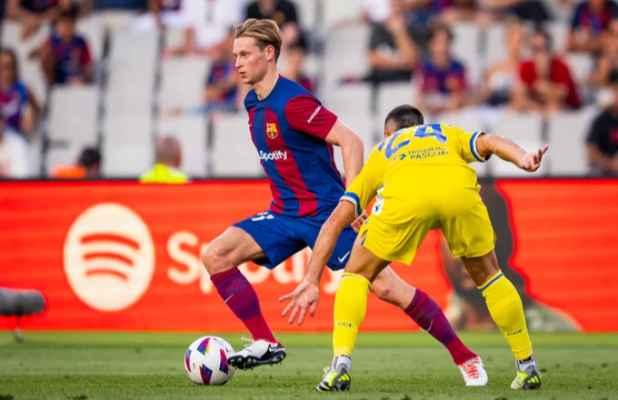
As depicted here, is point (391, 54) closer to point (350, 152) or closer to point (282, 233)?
point (282, 233)

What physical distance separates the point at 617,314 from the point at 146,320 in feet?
15.6

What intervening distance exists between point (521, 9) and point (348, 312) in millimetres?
11763

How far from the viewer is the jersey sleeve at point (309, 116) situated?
8.05 metres

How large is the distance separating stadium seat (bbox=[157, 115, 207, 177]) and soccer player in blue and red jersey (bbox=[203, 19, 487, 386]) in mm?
8252

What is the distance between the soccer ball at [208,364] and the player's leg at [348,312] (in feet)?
3.19

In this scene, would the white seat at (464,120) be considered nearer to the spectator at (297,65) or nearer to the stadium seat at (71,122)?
the spectator at (297,65)

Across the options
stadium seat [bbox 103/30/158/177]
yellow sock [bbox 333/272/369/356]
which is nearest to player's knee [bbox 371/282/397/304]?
yellow sock [bbox 333/272/369/356]

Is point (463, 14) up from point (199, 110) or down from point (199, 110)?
up

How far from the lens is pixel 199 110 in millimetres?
17312

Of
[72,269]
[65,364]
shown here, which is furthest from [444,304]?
[65,364]

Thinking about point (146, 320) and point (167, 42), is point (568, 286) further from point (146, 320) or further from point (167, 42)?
point (167, 42)

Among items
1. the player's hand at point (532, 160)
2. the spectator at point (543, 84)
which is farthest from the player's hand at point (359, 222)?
the spectator at point (543, 84)

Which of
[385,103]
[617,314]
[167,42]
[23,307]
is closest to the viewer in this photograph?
[23,307]

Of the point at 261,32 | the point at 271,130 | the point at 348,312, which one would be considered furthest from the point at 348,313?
the point at 261,32
